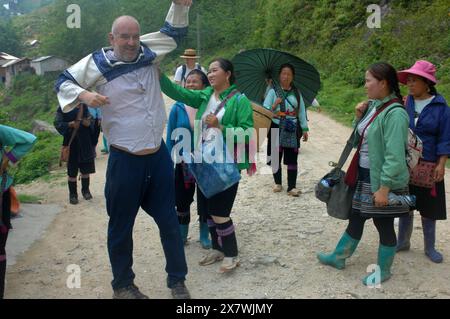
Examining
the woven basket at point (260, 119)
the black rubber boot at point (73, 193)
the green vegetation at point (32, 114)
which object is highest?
the woven basket at point (260, 119)

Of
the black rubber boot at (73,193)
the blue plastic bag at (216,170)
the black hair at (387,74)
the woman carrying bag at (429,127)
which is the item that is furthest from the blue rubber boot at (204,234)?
the black rubber boot at (73,193)

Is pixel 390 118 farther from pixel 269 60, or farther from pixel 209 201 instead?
pixel 269 60

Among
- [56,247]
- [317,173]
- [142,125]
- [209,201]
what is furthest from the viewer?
[317,173]

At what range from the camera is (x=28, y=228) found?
551cm

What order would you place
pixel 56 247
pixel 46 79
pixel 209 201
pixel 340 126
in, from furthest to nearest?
pixel 46 79 < pixel 340 126 < pixel 56 247 < pixel 209 201

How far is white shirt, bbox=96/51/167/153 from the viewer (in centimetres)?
322

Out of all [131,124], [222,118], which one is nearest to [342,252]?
[222,118]

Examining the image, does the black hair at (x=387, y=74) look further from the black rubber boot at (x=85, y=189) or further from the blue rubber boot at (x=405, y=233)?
the black rubber boot at (x=85, y=189)

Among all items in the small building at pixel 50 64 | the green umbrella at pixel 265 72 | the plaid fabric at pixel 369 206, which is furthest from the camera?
the small building at pixel 50 64

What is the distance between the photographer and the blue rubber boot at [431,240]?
13.5ft

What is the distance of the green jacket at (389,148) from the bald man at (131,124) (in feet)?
5.02

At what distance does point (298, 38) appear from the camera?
22594 mm

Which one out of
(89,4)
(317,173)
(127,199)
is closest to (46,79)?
(89,4)
